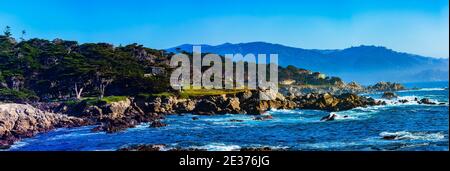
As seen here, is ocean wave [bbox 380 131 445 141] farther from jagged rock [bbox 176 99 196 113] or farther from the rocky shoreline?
jagged rock [bbox 176 99 196 113]

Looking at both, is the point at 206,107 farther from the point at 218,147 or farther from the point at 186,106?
the point at 218,147

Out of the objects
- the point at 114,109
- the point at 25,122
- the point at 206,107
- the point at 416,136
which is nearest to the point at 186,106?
the point at 206,107

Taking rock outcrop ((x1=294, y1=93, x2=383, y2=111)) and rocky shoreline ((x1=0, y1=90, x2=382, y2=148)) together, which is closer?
rocky shoreline ((x1=0, y1=90, x2=382, y2=148))

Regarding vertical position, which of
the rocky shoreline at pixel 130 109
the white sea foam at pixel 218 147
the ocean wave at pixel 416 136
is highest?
the rocky shoreline at pixel 130 109

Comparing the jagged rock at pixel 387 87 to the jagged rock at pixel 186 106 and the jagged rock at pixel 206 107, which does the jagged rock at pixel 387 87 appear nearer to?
the jagged rock at pixel 186 106

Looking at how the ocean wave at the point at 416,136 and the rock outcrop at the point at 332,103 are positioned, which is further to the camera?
the rock outcrop at the point at 332,103

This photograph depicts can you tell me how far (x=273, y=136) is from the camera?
117 ft

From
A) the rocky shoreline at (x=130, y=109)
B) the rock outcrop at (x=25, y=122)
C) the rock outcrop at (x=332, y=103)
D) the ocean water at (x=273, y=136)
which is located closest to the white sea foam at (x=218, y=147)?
the ocean water at (x=273, y=136)

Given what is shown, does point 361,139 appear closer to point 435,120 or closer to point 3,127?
point 435,120

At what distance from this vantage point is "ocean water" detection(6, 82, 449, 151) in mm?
29422

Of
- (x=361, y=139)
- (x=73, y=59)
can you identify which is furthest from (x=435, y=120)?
(x=73, y=59)

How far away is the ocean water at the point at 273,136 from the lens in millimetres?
29422

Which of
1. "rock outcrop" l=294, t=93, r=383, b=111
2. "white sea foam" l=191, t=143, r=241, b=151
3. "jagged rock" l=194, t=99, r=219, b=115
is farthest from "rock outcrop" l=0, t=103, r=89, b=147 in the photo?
"rock outcrop" l=294, t=93, r=383, b=111
